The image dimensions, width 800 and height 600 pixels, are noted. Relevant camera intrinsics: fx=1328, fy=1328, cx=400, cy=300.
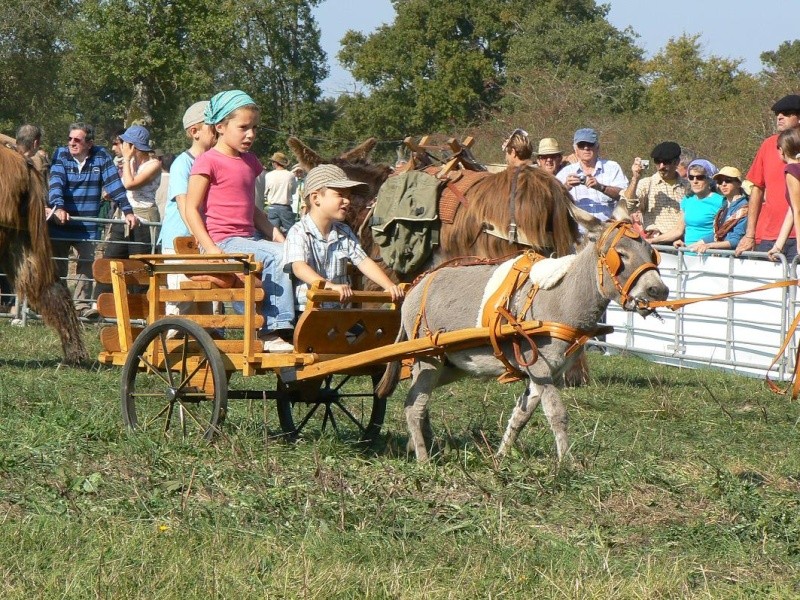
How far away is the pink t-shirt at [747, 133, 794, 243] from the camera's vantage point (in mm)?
11336

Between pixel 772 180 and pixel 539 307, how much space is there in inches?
221

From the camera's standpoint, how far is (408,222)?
9242mm

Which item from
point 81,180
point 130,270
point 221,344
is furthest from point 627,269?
point 81,180

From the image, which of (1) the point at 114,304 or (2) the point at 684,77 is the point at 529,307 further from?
(2) the point at 684,77

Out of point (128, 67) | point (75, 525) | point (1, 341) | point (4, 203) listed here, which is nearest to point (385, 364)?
point (75, 525)

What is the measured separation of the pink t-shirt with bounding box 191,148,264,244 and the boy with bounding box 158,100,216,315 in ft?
0.84

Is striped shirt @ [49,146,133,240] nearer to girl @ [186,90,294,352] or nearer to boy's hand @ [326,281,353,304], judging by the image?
girl @ [186,90,294,352]

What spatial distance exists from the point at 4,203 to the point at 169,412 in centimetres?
390

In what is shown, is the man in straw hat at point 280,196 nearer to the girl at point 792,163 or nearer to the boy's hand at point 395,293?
the girl at point 792,163

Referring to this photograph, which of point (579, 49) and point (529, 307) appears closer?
point (529, 307)

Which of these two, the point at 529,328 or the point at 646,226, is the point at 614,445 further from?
the point at 646,226

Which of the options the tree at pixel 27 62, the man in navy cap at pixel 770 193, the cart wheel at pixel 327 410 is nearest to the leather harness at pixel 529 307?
the cart wheel at pixel 327 410

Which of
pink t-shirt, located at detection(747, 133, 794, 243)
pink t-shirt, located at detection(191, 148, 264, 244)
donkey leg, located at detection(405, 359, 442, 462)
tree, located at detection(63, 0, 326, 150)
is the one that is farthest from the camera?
tree, located at detection(63, 0, 326, 150)

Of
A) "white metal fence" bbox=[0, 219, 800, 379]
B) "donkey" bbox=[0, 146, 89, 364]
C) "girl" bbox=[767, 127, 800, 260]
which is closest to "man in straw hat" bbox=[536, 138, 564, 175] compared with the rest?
"white metal fence" bbox=[0, 219, 800, 379]
